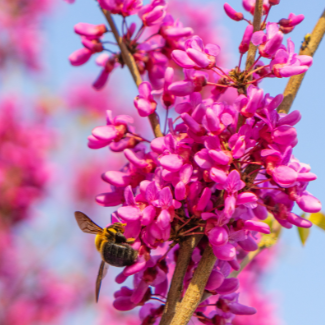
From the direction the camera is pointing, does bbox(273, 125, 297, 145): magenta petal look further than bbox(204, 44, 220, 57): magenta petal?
No

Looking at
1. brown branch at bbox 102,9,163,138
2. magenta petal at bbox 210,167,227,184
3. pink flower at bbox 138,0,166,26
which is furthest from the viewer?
pink flower at bbox 138,0,166,26

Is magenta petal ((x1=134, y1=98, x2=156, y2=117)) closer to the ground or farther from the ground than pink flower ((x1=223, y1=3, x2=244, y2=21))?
closer to the ground

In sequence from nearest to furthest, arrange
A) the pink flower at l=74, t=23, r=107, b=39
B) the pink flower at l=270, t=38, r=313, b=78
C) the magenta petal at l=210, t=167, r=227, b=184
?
the magenta petal at l=210, t=167, r=227, b=184 < the pink flower at l=270, t=38, r=313, b=78 < the pink flower at l=74, t=23, r=107, b=39

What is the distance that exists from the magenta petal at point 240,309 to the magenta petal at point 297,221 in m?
0.37

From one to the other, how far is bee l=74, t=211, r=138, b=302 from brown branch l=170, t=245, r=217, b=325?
0.27 meters

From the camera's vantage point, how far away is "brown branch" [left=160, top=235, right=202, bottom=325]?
4.39 ft

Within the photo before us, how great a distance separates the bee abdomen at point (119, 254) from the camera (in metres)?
1.52

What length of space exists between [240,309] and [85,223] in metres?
0.71

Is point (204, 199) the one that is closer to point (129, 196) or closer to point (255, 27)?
point (129, 196)

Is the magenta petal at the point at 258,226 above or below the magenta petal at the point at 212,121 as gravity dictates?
below

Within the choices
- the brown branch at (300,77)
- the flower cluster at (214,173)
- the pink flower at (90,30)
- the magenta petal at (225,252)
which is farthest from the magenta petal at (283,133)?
the pink flower at (90,30)

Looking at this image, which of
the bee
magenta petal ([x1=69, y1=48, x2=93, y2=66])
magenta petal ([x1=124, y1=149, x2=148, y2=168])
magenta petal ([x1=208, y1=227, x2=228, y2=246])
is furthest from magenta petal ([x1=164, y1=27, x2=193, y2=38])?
magenta petal ([x1=208, y1=227, x2=228, y2=246])

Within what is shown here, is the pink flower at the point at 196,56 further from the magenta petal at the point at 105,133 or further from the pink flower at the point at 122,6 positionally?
the pink flower at the point at 122,6

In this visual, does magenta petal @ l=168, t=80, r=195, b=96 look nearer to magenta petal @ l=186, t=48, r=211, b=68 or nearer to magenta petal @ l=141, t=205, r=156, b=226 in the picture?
magenta petal @ l=186, t=48, r=211, b=68
